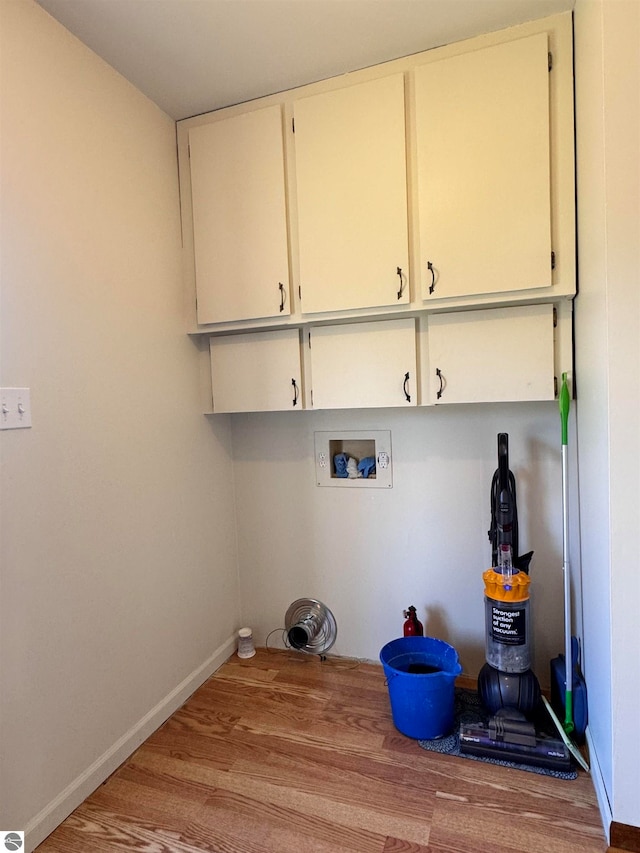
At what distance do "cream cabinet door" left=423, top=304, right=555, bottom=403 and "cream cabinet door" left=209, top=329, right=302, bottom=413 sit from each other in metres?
0.59

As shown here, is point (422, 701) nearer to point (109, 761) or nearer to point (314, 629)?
point (314, 629)

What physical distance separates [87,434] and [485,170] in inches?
65.5

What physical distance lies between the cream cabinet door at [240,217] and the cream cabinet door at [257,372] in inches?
5.1

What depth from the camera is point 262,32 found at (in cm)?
158

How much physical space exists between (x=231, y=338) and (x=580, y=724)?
2034 millimetres

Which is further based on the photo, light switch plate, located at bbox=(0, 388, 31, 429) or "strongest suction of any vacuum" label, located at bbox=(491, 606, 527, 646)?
"strongest suction of any vacuum" label, located at bbox=(491, 606, 527, 646)

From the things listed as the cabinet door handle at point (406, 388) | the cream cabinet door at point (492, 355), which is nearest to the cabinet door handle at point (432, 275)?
the cream cabinet door at point (492, 355)

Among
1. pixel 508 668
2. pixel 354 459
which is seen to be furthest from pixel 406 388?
pixel 508 668

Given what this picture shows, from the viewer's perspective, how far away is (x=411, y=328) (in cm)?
184

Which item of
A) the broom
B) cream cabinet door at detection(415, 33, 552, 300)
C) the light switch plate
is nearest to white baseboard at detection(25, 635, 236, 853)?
the light switch plate

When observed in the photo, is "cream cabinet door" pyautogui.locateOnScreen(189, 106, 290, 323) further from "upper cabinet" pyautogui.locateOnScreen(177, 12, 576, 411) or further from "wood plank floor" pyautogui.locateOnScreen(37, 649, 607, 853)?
"wood plank floor" pyautogui.locateOnScreen(37, 649, 607, 853)

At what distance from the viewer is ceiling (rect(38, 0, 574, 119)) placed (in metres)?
1.48

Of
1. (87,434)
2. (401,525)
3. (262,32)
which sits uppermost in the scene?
(262,32)

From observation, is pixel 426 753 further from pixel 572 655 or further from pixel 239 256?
pixel 239 256
